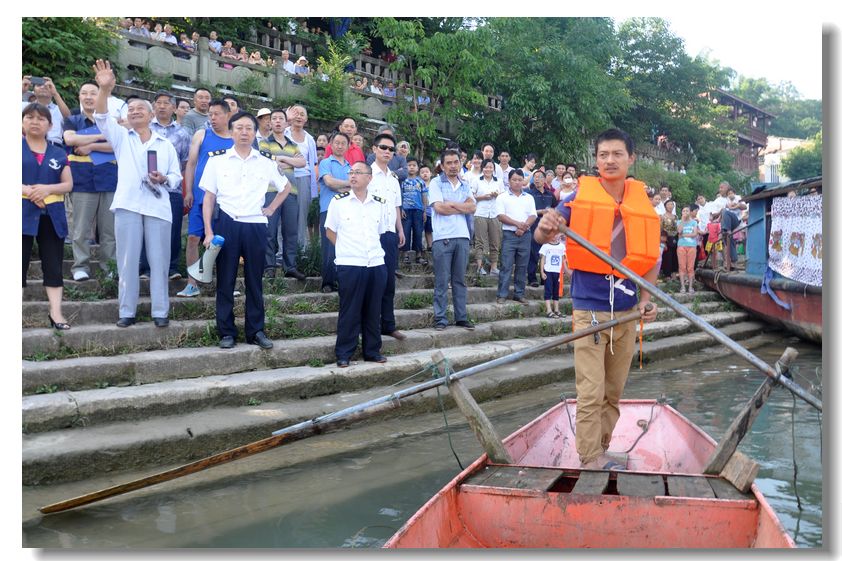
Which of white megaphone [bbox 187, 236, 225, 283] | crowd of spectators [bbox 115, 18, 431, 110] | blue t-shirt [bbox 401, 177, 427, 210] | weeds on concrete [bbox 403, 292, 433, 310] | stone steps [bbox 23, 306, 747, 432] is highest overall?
crowd of spectators [bbox 115, 18, 431, 110]

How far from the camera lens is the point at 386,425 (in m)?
5.69

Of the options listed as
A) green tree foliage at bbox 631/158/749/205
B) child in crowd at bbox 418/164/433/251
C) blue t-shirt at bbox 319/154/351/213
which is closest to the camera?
blue t-shirt at bbox 319/154/351/213

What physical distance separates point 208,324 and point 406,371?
171 centimetres

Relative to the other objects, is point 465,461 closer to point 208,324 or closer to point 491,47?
point 208,324

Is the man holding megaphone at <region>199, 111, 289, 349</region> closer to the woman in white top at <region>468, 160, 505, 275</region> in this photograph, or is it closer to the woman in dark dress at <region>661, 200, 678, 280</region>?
the woman in white top at <region>468, 160, 505, 275</region>

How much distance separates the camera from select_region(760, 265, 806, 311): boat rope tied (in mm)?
10289

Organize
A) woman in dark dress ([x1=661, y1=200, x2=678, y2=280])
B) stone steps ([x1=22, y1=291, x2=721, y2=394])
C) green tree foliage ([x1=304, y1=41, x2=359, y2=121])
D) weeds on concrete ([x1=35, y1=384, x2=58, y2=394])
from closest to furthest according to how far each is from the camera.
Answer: weeds on concrete ([x1=35, y1=384, x2=58, y2=394])
stone steps ([x1=22, y1=291, x2=721, y2=394])
green tree foliage ([x1=304, y1=41, x2=359, y2=121])
woman in dark dress ([x1=661, y1=200, x2=678, y2=280])

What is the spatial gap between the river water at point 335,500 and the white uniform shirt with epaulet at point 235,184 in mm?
2056

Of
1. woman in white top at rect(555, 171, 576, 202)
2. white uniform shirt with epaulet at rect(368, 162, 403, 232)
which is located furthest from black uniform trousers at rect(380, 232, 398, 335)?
woman in white top at rect(555, 171, 576, 202)

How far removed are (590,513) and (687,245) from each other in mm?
9681

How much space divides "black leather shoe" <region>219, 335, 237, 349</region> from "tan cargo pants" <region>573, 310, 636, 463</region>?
9.56 ft

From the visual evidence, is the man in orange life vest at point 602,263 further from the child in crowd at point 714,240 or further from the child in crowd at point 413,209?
the child in crowd at point 714,240

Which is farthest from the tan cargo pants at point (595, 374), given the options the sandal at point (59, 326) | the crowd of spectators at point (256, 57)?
the crowd of spectators at point (256, 57)

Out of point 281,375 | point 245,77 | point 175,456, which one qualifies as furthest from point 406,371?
point 245,77
